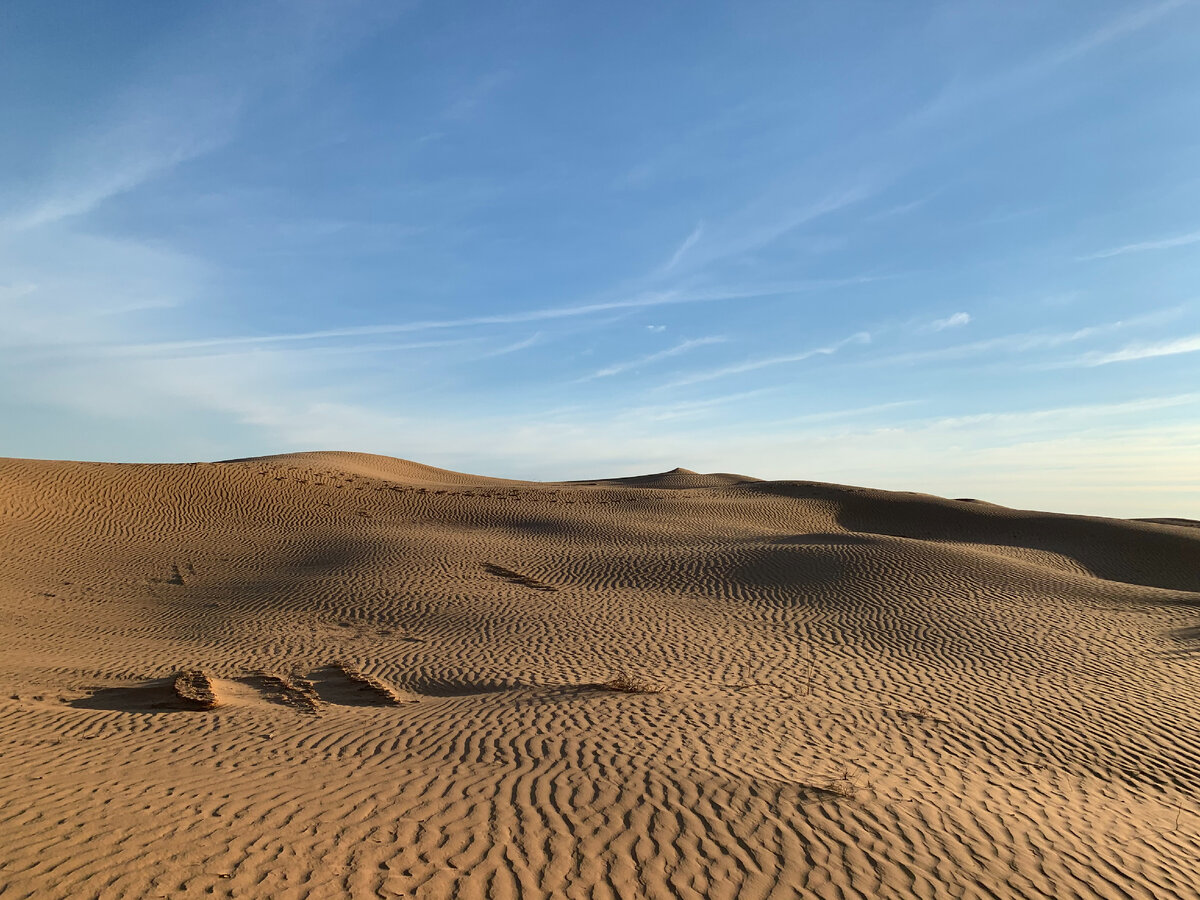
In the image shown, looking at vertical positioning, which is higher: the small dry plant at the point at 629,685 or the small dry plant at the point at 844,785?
the small dry plant at the point at 844,785

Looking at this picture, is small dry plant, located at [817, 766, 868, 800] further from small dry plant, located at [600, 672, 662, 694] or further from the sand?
small dry plant, located at [600, 672, 662, 694]

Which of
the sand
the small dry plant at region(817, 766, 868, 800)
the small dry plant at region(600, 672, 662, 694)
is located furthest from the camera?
the small dry plant at region(600, 672, 662, 694)

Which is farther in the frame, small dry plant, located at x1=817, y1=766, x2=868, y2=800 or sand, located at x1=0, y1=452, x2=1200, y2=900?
small dry plant, located at x1=817, y1=766, x2=868, y2=800

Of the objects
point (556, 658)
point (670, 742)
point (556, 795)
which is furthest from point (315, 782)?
point (556, 658)

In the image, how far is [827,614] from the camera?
62.3 ft

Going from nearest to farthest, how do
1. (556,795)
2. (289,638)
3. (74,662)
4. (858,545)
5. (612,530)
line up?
(556,795) < (74,662) < (289,638) < (858,545) < (612,530)

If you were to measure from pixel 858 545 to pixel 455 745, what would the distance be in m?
19.6

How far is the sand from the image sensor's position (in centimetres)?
598

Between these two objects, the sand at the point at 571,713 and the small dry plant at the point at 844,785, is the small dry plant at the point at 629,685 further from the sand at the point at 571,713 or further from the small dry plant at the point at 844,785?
the small dry plant at the point at 844,785

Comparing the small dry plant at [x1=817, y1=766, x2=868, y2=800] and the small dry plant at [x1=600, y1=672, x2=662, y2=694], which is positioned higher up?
the small dry plant at [x1=817, y1=766, x2=868, y2=800]

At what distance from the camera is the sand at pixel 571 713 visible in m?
5.98

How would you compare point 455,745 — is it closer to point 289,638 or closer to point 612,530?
point 289,638

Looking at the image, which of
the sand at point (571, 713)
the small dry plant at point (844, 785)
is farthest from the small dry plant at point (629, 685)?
the small dry plant at point (844, 785)

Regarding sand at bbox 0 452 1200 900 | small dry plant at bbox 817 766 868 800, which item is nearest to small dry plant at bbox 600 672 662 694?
sand at bbox 0 452 1200 900
